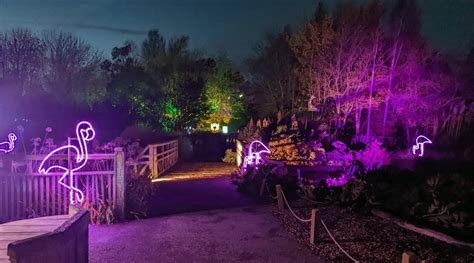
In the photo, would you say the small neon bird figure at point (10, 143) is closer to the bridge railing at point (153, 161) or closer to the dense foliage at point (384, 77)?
the bridge railing at point (153, 161)

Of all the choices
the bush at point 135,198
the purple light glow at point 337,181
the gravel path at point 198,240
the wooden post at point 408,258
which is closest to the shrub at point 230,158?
the purple light glow at point 337,181

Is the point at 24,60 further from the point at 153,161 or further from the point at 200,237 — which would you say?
the point at 200,237

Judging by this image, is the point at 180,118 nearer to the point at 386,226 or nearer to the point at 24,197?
the point at 24,197

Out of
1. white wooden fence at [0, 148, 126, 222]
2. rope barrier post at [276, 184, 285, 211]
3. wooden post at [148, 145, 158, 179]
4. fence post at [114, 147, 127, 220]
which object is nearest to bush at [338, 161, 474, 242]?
rope barrier post at [276, 184, 285, 211]

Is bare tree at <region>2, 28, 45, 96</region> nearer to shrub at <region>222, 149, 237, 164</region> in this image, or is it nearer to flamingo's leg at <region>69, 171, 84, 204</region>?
shrub at <region>222, 149, 237, 164</region>

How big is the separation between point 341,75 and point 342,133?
2938 millimetres

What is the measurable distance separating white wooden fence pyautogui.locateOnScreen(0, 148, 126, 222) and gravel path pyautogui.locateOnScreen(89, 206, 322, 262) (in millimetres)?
735

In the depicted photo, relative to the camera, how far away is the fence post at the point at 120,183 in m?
8.66

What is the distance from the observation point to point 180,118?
95.8 ft

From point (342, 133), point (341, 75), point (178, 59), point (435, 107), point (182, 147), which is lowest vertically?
point (182, 147)

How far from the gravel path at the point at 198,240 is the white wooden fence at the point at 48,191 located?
0.73 m

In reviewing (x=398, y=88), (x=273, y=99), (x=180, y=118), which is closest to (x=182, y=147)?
(x=180, y=118)

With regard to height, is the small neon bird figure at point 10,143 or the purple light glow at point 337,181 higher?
the small neon bird figure at point 10,143

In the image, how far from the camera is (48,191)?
848 centimetres
